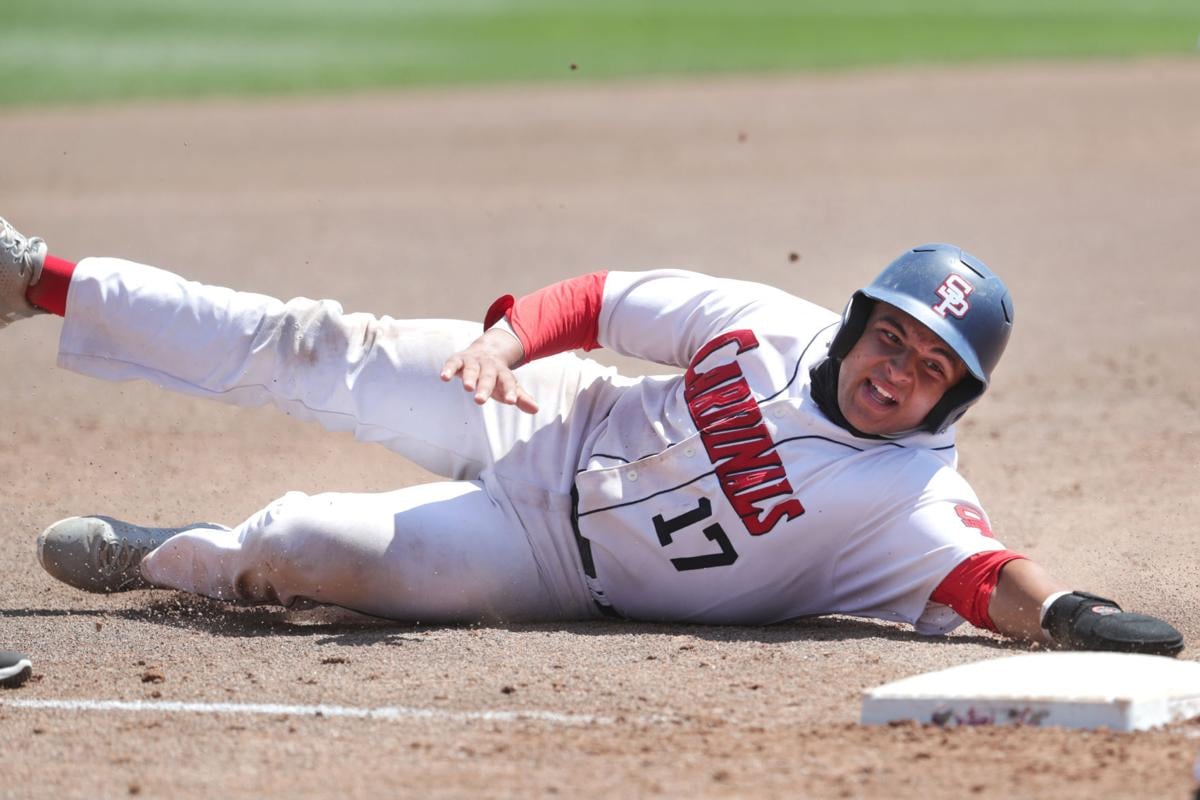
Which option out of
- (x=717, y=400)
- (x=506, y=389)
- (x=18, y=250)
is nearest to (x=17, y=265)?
(x=18, y=250)

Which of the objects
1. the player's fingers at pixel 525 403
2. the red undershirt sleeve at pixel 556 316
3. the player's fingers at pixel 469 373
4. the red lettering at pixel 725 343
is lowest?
the player's fingers at pixel 525 403

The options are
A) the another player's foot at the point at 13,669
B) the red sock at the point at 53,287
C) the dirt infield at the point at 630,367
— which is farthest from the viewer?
the red sock at the point at 53,287

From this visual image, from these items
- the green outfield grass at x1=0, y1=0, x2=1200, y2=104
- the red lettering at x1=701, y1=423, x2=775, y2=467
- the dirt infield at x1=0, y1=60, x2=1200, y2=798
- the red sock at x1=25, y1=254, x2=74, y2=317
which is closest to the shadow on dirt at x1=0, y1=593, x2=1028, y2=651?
the dirt infield at x1=0, y1=60, x2=1200, y2=798

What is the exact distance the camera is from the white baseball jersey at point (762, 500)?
3652 millimetres

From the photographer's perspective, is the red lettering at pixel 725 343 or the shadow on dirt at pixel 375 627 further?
the red lettering at pixel 725 343

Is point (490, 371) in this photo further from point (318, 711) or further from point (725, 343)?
point (318, 711)

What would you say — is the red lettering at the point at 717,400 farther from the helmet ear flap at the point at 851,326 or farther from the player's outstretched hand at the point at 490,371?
the player's outstretched hand at the point at 490,371

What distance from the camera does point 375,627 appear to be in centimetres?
394

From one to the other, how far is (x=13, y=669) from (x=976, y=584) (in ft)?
6.76

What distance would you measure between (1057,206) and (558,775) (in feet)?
33.9

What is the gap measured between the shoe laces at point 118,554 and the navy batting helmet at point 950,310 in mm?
1831

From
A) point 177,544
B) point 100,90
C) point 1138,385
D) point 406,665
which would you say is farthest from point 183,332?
point 100,90

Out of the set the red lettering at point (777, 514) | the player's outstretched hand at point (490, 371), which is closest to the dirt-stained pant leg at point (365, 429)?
the player's outstretched hand at point (490, 371)

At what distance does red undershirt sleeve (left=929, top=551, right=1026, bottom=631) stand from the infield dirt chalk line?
0.81 metres
